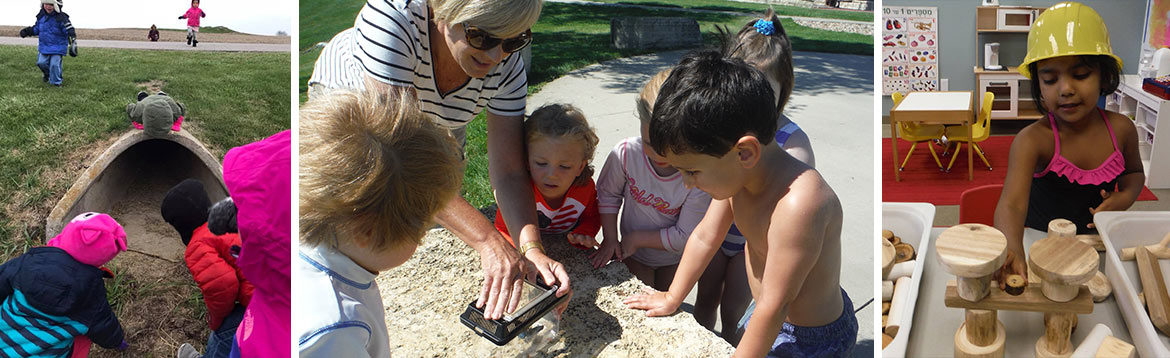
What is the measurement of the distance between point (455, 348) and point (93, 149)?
4155 millimetres

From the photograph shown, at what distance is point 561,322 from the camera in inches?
67.5

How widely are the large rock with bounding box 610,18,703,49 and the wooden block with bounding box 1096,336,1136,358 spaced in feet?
24.9

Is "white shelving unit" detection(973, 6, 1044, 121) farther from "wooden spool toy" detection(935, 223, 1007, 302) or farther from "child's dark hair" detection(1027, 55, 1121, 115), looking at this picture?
"wooden spool toy" detection(935, 223, 1007, 302)

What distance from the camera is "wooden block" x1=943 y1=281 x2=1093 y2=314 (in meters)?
1.18

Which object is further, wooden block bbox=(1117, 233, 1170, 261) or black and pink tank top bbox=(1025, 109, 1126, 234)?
black and pink tank top bbox=(1025, 109, 1126, 234)

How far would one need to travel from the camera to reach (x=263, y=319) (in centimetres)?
170

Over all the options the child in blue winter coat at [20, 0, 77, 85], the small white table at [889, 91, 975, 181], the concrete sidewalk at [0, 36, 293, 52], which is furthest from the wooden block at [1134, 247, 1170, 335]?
the concrete sidewalk at [0, 36, 293, 52]

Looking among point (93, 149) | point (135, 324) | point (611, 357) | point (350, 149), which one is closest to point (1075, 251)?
point (611, 357)

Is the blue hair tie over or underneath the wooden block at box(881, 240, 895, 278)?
over

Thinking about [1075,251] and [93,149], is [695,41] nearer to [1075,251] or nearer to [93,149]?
[93,149]

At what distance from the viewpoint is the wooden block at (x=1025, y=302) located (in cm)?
118

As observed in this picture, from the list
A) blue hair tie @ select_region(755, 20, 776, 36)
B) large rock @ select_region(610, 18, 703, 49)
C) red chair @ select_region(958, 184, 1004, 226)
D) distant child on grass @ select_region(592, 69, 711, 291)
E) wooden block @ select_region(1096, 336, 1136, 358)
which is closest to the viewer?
wooden block @ select_region(1096, 336, 1136, 358)

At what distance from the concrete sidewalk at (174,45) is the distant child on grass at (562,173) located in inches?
210

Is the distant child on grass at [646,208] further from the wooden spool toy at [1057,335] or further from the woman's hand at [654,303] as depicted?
the wooden spool toy at [1057,335]
